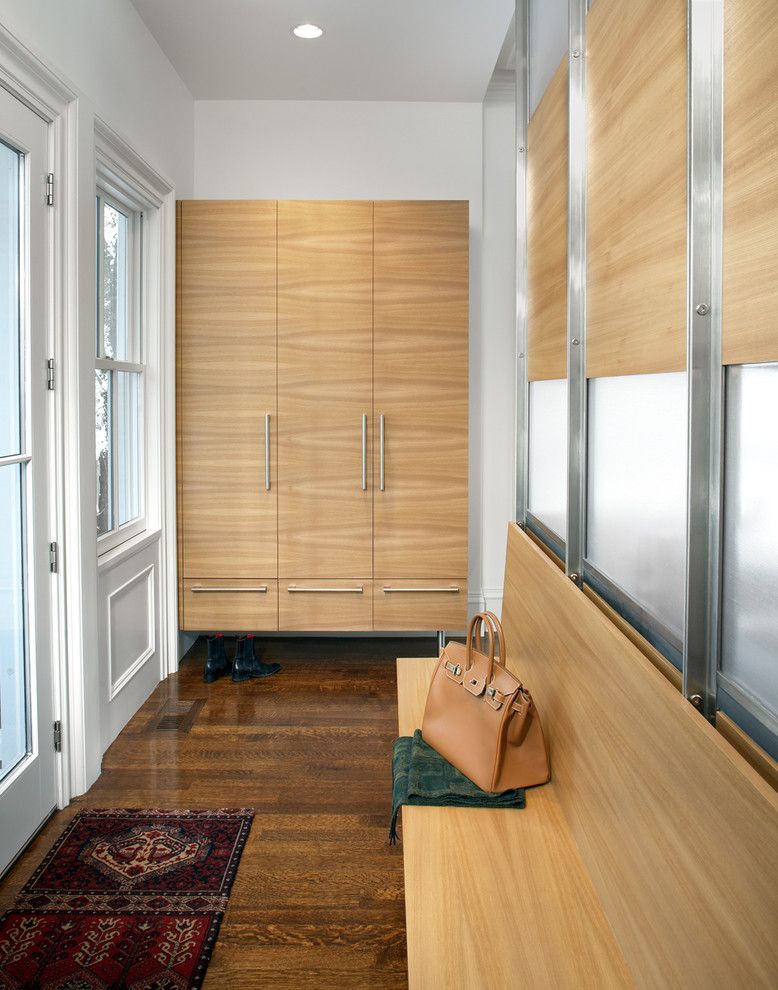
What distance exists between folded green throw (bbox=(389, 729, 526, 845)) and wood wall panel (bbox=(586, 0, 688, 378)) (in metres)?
0.91

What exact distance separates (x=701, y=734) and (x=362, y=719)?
254cm

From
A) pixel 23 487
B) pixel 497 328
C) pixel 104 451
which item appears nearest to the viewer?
pixel 23 487

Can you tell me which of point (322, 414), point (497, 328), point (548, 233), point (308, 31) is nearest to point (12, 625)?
point (548, 233)

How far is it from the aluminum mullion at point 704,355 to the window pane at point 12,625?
6.14ft

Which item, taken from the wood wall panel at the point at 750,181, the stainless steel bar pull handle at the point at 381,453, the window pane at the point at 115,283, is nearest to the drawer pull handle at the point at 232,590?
the stainless steel bar pull handle at the point at 381,453

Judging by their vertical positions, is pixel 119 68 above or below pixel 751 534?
above

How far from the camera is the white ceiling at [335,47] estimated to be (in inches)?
136

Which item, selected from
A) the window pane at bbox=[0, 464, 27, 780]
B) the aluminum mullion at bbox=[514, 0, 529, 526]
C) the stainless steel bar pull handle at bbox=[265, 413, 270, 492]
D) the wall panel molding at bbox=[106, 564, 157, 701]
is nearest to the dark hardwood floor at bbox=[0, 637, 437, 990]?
the wall panel molding at bbox=[106, 564, 157, 701]

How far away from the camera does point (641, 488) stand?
1.64 metres

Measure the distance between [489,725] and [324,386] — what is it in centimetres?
249

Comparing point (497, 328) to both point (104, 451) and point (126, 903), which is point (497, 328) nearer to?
point (104, 451)

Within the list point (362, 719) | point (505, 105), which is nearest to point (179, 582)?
point (362, 719)

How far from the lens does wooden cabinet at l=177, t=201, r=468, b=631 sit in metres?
4.10

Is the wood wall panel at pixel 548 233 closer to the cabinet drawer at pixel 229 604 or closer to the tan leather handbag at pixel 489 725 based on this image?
the tan leather handbag at pixel 489 725
